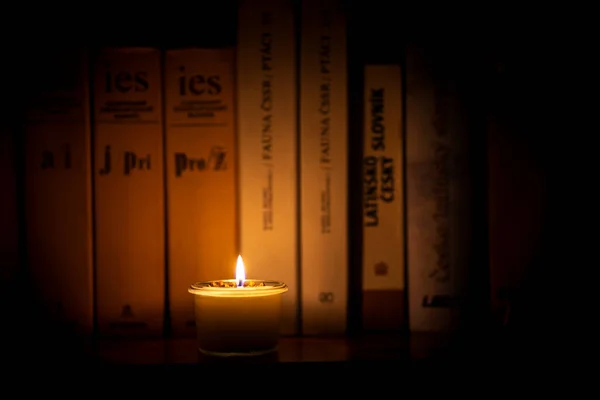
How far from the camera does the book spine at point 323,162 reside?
666 millimetres

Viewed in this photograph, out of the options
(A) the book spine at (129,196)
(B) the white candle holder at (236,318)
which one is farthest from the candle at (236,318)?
(A) the book spine at (129,196)

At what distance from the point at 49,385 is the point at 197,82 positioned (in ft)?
1.30

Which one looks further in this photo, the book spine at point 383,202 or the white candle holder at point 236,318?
the book spine at point 383,202

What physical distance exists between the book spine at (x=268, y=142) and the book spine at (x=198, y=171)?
0.03 meters

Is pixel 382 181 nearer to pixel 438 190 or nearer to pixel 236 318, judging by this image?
pixel 438 190

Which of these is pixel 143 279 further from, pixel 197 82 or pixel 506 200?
pixel 506 200

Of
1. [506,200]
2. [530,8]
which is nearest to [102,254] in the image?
[506,200]

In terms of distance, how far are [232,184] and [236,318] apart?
7.4 inches

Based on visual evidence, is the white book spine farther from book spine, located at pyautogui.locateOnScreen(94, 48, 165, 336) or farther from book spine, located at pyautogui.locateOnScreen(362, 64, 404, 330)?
book spine, located at pyautogui.locateOnScreen(94, 48, 165, 336)

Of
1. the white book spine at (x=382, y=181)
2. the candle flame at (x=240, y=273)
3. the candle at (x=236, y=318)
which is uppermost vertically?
the white book spine at (x=382, y=181)

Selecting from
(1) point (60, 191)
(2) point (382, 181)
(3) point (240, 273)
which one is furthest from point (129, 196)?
(2) point (382, 181)

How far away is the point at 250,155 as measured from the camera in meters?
0.67

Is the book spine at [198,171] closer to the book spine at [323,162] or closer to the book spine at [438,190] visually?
the book spine at [323,162]

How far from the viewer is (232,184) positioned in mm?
686
